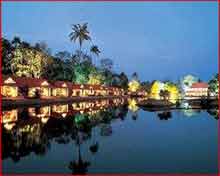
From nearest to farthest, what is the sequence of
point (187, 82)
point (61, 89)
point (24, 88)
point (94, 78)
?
1. point (24, 88)
2. point (61, 89)
3. point (94, 78)
4. point (187, 82)

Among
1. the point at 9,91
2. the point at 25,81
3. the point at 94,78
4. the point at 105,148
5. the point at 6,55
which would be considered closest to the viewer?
the point at 105,148

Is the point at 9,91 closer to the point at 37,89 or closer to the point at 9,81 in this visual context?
the point at 9,81

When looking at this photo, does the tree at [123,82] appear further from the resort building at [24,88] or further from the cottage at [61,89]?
the resort building at [24,88]

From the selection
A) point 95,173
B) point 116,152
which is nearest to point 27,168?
point 95,173

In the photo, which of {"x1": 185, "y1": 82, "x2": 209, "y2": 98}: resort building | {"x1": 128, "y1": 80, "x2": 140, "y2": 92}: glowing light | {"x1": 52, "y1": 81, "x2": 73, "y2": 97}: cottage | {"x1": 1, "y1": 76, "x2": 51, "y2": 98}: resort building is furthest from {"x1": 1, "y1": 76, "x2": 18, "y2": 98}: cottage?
{"x1": 128, "y1": 80, "x2": 140, "y2": 92}: glowing light

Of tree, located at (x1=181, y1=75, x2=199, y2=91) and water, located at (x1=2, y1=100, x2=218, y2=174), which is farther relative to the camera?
tree, located at (x1=181, y1=75, x2=199, y2=91)

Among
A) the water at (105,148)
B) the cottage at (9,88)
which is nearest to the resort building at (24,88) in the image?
the cottage at (9,88)

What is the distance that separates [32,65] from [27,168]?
197 feet

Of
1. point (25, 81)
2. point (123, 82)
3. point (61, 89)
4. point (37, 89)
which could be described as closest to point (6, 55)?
point (61, 89)

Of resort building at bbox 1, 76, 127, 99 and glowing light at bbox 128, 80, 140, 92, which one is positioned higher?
glowing light at bbox 128, 80, 140, 92

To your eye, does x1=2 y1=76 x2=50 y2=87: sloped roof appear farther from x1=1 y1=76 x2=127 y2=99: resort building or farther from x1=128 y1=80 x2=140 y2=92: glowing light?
x1=128 y1=80 x2=140 y2=92: glowing light

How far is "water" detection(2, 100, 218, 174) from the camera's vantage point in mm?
15812

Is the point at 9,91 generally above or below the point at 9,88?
below

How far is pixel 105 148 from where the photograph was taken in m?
20.5
